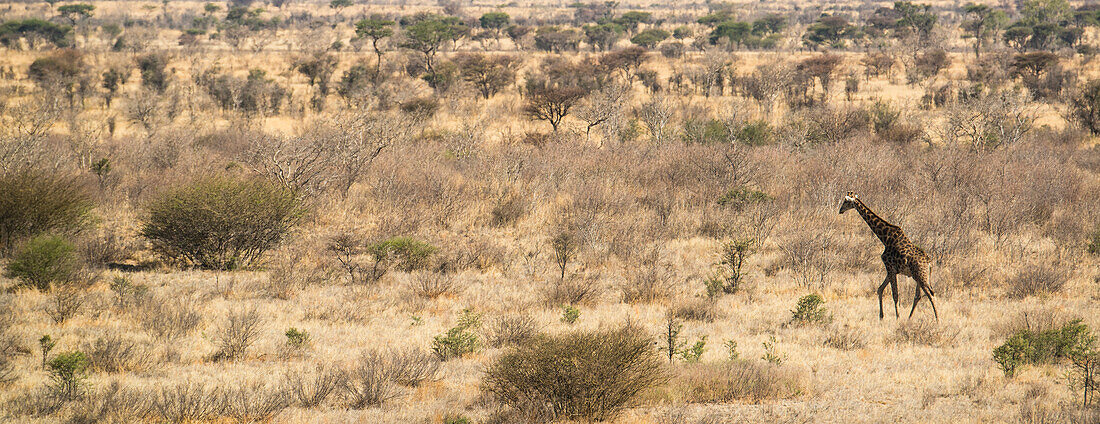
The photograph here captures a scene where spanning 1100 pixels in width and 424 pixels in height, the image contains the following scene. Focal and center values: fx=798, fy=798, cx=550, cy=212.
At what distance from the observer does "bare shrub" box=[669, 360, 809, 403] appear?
22.7 ft

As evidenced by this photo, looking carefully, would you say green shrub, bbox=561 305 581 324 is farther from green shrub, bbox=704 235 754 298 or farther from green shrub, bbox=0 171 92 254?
green shrub, bbox=0 171 92 254

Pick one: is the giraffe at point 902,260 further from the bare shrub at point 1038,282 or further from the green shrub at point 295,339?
the green shrub at point 295,339

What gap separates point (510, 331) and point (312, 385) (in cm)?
250

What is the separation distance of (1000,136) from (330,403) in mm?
20903

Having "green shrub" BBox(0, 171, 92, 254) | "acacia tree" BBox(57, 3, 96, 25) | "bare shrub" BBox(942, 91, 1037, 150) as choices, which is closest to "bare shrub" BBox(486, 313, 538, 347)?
"green shrub" BBox(0, 171, 92, 254)

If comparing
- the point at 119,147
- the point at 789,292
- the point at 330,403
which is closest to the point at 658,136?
the point at 789,292

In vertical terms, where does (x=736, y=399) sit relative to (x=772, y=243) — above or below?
above

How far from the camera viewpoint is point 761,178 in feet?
58.2

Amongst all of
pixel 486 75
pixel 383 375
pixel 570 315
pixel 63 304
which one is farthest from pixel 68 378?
pixel 486 75

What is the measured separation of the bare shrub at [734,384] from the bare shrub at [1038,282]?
5.29m

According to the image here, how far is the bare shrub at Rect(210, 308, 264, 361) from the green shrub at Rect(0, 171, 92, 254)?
17.0 feet

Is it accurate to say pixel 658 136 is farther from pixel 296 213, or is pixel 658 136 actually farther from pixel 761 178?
pixel 296 213

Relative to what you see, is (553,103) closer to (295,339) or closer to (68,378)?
(295,339)

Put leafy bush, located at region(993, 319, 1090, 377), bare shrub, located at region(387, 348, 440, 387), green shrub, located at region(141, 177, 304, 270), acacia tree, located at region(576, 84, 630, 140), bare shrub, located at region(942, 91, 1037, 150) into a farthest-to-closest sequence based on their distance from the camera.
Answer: acacia tree, located at region(576, 84, 630, 140)
bare shrub, located at region(942, 91, 1037, 150)
green shrub, located at region(141, 177, 304, 270)
leafy bush, located at region(993, 319, 1090, 377)
bare shrub, located at region(387, 348, 440, 387)
